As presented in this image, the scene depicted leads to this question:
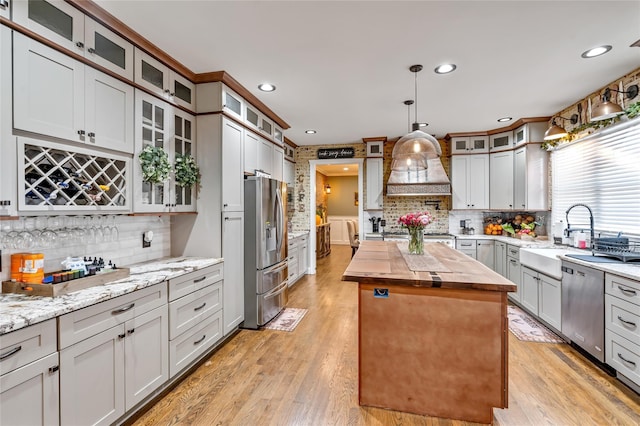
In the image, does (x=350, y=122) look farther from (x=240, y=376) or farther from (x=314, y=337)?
(x=240, y=376)

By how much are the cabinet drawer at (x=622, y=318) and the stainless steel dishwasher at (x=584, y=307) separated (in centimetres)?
7

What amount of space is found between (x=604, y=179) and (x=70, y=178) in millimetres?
5162

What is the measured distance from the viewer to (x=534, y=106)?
3.99 m

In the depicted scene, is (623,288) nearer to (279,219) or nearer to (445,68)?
(445,68)

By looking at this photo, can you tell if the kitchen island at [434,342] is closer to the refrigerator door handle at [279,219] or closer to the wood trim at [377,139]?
the refrigerator door handle at [279,219]

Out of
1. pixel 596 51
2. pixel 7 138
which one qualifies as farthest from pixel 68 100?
pixel 596 51

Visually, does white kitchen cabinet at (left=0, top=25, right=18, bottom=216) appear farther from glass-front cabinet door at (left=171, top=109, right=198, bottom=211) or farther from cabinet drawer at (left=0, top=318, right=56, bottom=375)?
glass-front cabinet door at (left=171, top=109, right=198, bottom=211)

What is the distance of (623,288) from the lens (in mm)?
2328

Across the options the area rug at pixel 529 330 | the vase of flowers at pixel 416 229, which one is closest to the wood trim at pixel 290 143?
the vase of flowers at pixel 416 229

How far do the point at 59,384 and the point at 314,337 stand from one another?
7.23 ft

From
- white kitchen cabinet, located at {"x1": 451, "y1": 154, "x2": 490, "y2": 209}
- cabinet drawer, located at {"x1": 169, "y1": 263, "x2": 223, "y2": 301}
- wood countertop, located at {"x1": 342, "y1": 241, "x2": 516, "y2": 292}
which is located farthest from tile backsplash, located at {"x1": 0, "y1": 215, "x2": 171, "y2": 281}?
white kitchen cabinet, located at {"x1": 451, "y1": 154, "x2": 490, "y2": 209}

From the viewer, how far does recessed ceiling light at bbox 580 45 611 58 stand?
2.52 metres

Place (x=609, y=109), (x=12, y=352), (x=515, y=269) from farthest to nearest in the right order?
1. (x=515, y=269)
2. (x=609, y=109)
3. (x=12, y=352)

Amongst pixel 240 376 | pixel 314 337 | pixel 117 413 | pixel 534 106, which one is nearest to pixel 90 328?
pixel 117 413
